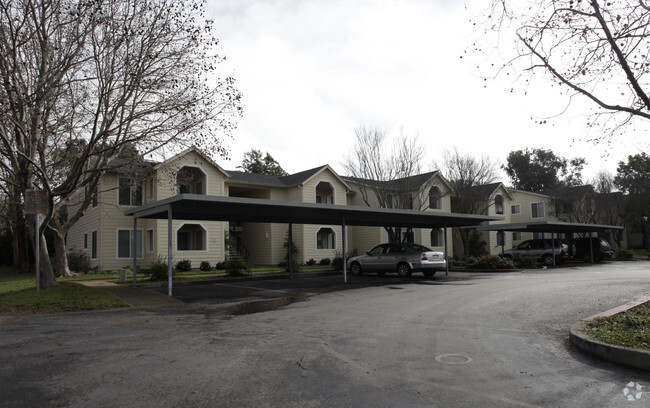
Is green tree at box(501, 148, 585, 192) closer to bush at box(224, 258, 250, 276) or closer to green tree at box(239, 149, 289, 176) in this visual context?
green tree at box(239, 149, 289, 176)

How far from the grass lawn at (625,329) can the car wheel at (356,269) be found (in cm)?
1389

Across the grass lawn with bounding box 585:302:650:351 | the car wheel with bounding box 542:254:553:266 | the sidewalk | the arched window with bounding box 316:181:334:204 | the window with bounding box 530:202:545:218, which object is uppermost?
the arched window with bounding box 316:181:334:204

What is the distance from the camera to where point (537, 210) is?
44188 mm

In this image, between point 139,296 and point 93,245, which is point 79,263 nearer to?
point 93,245

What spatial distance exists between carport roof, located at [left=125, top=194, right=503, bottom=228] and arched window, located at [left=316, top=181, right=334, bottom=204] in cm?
870

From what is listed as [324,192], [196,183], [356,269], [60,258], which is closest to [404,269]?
Result: [356,269]

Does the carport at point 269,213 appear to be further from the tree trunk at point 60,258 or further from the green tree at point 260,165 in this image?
the green tree at point 260,165

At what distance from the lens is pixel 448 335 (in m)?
7.78

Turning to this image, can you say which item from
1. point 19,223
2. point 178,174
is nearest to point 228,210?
point 178,174

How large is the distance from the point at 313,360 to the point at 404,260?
1388 cm

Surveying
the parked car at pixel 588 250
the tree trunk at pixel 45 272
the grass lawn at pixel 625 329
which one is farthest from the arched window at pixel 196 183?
the parked car at pixel 588 250

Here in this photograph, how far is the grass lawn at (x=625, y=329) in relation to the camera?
248 inches

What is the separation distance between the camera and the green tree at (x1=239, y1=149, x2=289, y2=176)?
56.3m

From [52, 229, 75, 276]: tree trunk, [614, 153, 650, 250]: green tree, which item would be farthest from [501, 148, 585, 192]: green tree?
[52, 229, 75, 276]: tree trunk
